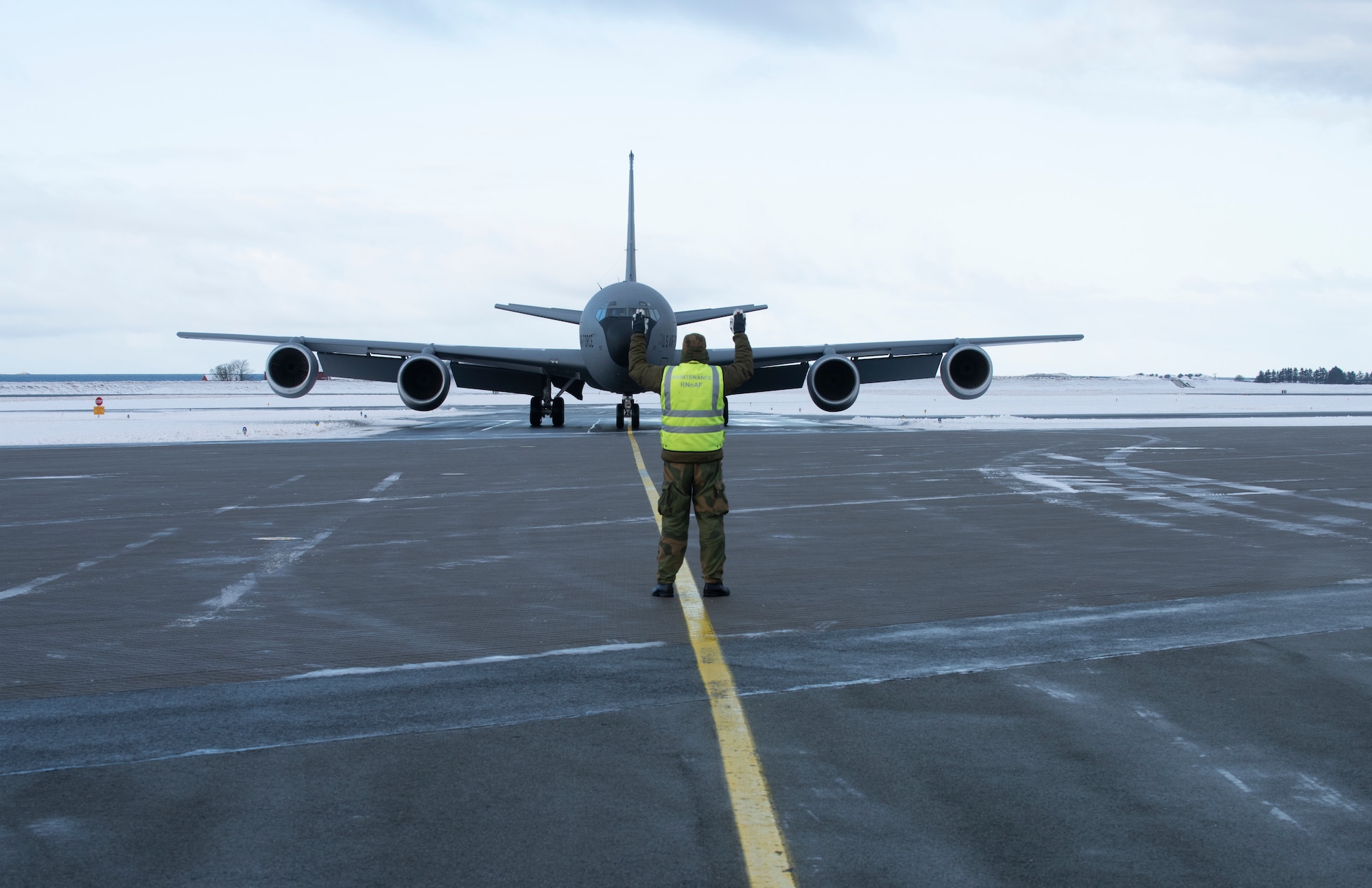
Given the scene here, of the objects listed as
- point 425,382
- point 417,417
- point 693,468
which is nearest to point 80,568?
point 693,468

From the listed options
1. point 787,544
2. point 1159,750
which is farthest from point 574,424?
point 1159,750

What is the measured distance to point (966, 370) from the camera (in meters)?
31.6

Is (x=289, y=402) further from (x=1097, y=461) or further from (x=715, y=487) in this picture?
(x=715, y=487)

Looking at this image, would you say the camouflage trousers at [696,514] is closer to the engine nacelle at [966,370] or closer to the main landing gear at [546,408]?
the engine nacelle at [966,370]

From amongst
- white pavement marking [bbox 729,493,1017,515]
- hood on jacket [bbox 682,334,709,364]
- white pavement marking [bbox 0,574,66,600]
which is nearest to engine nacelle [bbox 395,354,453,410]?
white pavement marking [bbox 729,493,1017,515]

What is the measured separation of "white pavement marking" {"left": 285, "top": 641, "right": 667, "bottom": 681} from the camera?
18.7 feet

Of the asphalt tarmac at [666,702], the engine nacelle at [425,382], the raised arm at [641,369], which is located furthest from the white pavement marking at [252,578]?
the engine nacelle at [425,382]

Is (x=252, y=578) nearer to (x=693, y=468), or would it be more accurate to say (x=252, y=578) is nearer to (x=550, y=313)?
(x=693, y=468)

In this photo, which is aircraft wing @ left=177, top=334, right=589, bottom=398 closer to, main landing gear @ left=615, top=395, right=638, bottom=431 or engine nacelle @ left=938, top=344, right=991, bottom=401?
main landing gear @ left=615, top=395, right=638, bottom=431

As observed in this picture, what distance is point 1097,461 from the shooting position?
65.2ft

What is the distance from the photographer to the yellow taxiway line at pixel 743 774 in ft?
11.1

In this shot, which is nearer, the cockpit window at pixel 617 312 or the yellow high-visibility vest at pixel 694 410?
the yellow high-visibility vest at pixel 694 410

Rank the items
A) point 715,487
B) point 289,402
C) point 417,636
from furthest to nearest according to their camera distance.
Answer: point 289,402 < point 715,487 < point 417,636

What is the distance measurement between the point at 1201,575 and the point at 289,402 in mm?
59616
